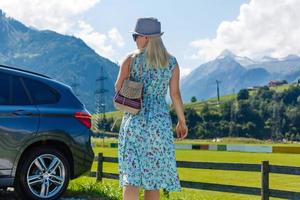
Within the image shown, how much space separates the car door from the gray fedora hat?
2743mm

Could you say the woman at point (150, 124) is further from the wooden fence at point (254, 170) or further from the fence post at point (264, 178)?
the fence post at point (264, 178)

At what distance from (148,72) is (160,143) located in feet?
2.22

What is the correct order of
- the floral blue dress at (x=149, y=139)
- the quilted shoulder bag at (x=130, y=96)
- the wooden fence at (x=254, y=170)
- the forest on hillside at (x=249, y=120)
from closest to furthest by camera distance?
the floral blue dress at (x=149, y=139) → the quilted shoulder bag at (x=130, y=96) → the wooden fence at (x=254, y=170) → the forest on hillside at (x=249, y=120)

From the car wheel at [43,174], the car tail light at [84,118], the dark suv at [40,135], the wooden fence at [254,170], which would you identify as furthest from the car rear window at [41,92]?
the wooden fence at [254,170]

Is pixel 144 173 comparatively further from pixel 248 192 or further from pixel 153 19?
pixel 248 192

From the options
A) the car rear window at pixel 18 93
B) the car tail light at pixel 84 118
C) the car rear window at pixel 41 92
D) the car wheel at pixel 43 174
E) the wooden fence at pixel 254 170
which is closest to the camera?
the car wheel at pixel 43 174

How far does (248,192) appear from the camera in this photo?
32.5 ft

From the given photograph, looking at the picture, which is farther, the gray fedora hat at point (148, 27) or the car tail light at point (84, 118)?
the car tail light at point (84, 118)

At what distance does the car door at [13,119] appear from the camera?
7.09 metres

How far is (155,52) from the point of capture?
505cm

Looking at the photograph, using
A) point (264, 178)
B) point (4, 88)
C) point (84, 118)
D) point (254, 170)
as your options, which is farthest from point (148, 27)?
point (254, 170)

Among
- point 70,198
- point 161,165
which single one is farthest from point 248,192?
point 161,165

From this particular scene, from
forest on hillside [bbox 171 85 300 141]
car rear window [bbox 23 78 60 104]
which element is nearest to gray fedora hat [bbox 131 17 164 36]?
car rear window [bbox 23 78 60 104]

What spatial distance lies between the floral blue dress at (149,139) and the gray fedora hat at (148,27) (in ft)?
0.68
